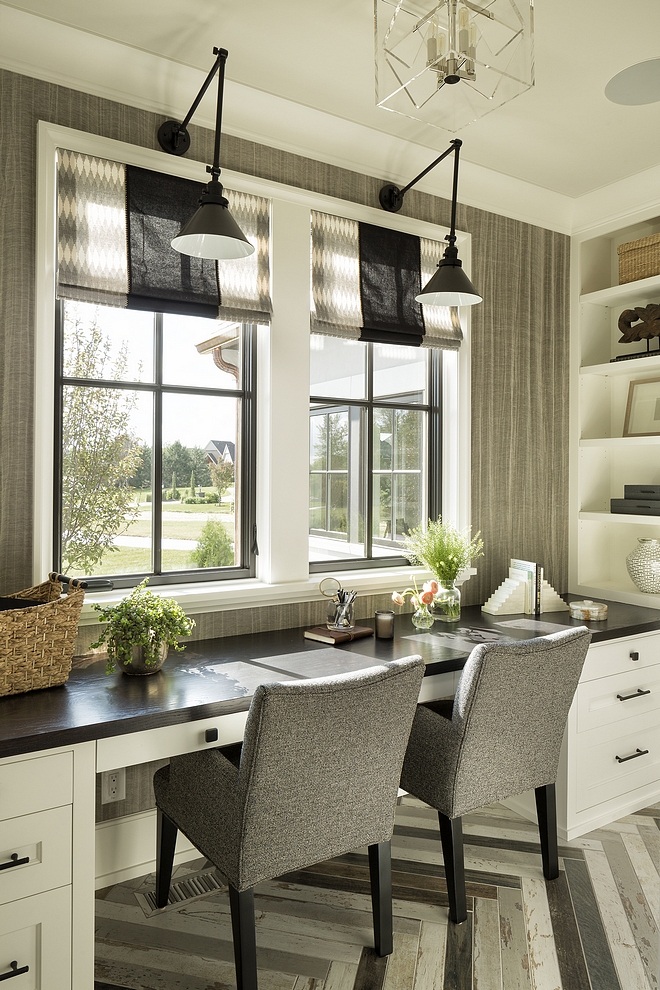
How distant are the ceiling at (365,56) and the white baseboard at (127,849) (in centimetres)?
246

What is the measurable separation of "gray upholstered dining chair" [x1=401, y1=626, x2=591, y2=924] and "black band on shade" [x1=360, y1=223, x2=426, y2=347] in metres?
1.42

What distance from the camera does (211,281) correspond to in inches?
93.0

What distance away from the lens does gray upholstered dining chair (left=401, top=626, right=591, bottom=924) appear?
191 centimetres

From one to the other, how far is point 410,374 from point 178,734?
1.89 metres

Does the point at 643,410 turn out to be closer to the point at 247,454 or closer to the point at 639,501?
the point at 639,501

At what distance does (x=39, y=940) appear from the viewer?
1.47 meters

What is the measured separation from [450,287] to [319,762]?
5.33 ft

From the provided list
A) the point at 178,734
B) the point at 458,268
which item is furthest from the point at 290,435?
the point at 178,734

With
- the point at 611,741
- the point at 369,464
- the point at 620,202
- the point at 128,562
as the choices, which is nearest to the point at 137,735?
the point at 128,562

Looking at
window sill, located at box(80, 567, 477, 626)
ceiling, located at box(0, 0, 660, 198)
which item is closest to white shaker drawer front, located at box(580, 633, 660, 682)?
window sill, located at box(80, 567, 477, 626)

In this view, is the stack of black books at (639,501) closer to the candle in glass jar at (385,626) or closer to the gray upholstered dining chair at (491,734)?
the gray upholstered dining chair at (491,734)

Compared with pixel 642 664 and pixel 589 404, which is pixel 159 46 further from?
pixel 642 664

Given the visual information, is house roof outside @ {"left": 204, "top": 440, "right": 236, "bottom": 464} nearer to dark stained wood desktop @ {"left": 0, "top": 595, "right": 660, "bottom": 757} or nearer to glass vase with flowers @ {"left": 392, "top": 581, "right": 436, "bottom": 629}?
dark stained wood desktop @ {"left": 0, "top": 595, "right": 660, "bottom": 757}

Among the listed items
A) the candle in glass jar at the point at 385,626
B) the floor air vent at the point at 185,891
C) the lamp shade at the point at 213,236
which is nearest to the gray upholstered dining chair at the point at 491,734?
the candle in glass jar at the point at 385,626
